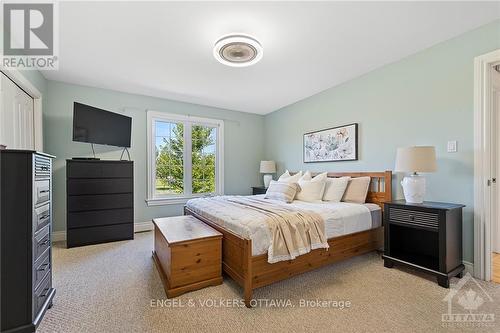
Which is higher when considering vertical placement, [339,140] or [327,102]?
[327,102]

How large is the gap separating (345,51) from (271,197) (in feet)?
6.98

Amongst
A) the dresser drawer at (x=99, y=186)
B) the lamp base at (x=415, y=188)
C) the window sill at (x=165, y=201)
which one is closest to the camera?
the lamp base at (x=415, y=188)

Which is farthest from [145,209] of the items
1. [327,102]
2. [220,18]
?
[327,102]

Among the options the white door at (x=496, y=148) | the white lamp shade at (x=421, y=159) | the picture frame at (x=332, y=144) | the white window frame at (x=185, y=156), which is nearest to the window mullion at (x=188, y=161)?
the white window frame at (x=185, y=156)

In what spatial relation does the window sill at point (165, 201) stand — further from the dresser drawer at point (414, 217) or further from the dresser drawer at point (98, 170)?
the dresser drawer at point (414, 217)

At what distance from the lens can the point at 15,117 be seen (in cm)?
264

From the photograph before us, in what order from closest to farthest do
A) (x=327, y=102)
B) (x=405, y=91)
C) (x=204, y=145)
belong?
(x=405, y=91)
(x=327, y=102)
(x=204, y=145)

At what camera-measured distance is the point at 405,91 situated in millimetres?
2908

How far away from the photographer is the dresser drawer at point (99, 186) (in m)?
3.26

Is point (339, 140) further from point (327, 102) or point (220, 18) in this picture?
point (220, 18)

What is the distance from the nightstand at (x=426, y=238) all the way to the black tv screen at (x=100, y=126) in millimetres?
4008

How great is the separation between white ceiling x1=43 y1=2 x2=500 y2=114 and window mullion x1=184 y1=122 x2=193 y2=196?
1.13 m

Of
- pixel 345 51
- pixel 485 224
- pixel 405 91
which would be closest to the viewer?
pixel 485 224

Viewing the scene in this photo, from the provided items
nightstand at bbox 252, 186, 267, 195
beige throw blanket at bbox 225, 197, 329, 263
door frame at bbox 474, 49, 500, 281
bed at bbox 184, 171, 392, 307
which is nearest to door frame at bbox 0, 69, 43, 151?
bed at bbox 184, 171, 392, 307
